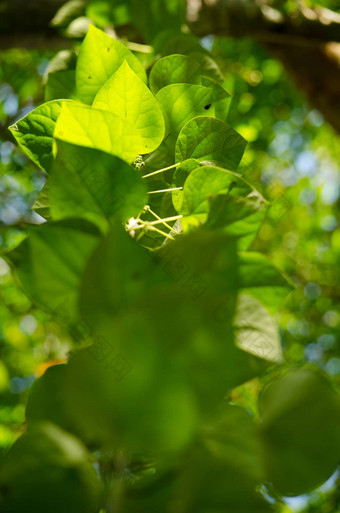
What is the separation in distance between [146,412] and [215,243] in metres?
0.09

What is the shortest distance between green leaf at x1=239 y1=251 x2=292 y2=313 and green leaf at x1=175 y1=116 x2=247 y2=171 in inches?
5.7

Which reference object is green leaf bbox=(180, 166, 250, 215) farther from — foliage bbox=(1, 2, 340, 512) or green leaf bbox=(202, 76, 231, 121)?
green leaf bbox=(202, 76, 231, 121)

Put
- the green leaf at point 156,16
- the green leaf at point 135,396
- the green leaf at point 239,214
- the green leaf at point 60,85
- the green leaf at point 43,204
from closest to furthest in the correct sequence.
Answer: the green leaf at point 135,396
the green leaf at point 239,214
the green leaf at point 43,204
the green leaf at point 60,85
the green leaf at point 156,16

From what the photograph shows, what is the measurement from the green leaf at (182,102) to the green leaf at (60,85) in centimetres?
14

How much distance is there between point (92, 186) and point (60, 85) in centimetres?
29

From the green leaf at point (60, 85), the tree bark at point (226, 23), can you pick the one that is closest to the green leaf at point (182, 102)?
the green leaf at point (60, 85)

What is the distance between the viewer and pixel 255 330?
0.28 meters

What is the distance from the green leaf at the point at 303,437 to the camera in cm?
24

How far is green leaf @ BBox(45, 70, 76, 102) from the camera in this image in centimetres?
53

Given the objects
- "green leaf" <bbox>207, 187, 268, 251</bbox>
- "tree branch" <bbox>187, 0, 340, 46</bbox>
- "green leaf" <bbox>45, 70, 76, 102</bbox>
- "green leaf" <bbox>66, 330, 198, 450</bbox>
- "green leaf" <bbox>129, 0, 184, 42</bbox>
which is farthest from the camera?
"tree branch" <bbox>187, 0, 340, 46</bbox>

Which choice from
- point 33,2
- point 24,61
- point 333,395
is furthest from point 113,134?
point 24,61

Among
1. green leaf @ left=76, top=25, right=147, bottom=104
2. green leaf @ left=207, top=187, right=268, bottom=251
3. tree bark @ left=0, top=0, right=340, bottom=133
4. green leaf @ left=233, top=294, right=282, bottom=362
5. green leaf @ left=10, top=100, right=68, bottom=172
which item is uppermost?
green leaf @ left=76, top=25, right=147, bottom=104

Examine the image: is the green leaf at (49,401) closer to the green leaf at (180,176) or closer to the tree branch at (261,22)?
the green leaf at (180,176)

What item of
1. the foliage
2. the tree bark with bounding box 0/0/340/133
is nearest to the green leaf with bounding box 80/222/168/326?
the foliage
